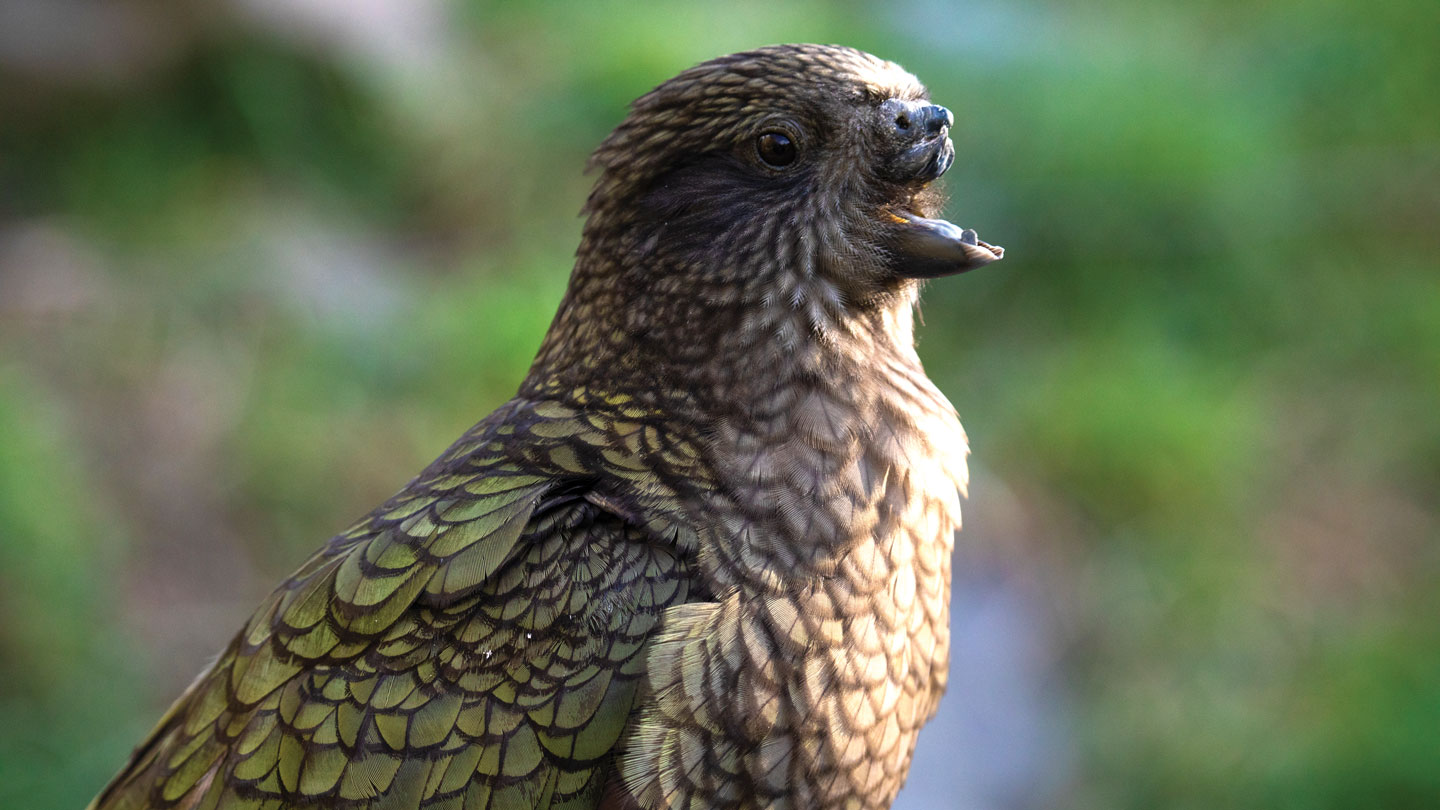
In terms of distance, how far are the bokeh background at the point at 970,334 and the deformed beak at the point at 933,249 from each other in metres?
2.30

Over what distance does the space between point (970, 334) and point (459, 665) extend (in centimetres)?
384

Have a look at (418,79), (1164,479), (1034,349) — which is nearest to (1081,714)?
(1164,479)

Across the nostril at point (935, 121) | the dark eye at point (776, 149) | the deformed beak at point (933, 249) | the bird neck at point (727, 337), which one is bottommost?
the bird neck at point (727, 337)

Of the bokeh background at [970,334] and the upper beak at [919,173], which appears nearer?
the upper beak at [919,173]

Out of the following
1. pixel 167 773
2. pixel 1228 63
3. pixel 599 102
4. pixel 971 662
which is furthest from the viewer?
pixel 1228 63

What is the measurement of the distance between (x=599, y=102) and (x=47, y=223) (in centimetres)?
246

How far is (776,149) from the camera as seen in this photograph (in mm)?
2311

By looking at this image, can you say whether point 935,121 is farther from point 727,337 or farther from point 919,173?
point 727,337

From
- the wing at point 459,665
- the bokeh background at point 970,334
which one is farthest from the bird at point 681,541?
the bokeh background at point 970,334

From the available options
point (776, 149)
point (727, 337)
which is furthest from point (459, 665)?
point (776, 149)

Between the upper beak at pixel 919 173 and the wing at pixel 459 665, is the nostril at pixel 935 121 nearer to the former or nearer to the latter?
the upper beak at pixel 919 173

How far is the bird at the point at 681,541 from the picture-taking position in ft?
6.68

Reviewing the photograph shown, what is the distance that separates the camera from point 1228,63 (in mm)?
6340

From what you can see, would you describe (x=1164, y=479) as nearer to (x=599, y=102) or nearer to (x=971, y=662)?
(x=971, y=662)
